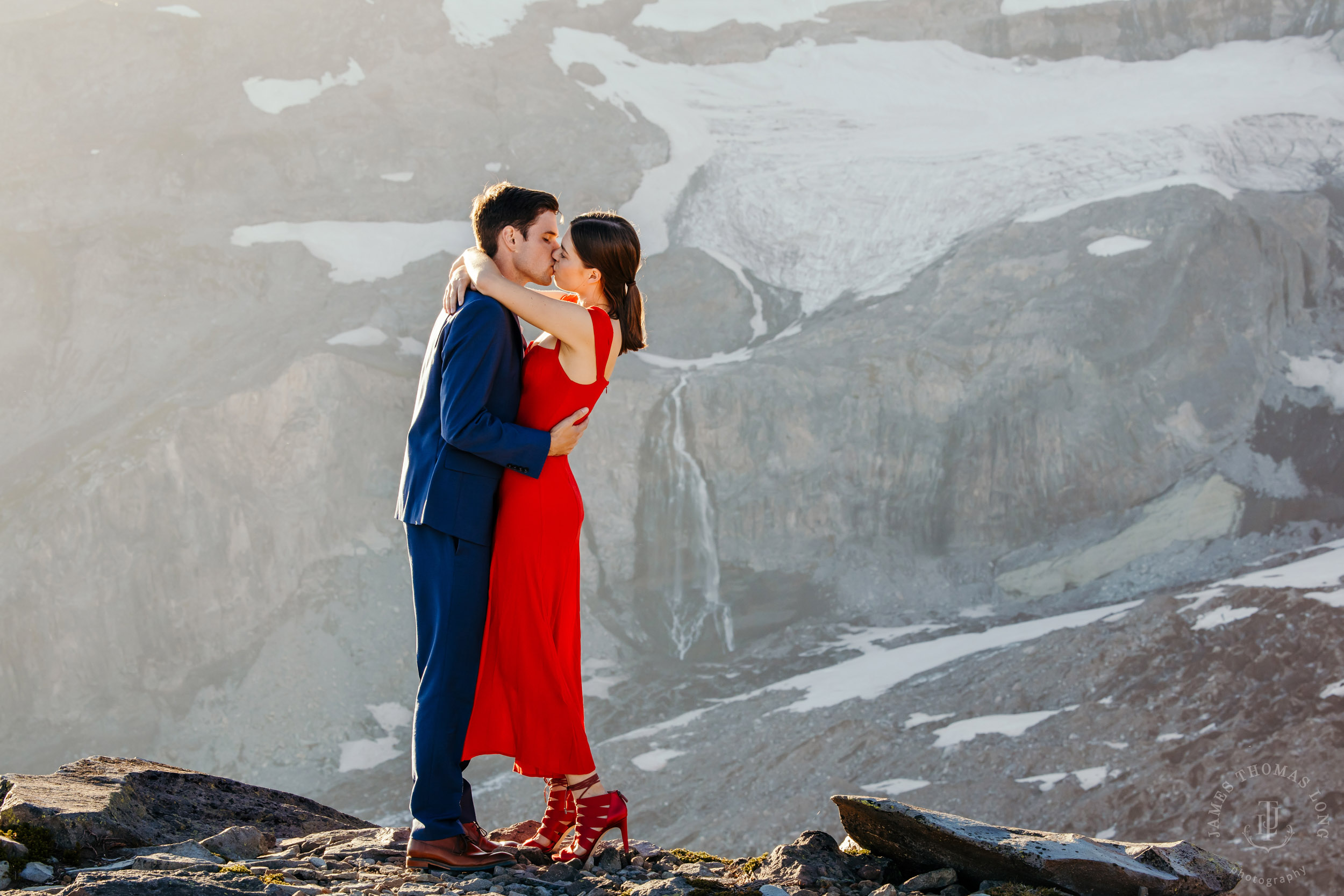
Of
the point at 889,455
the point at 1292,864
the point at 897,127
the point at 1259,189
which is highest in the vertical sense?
the point at 897,127

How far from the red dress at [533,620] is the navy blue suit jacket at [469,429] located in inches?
3.9

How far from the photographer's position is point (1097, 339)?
25359 mm

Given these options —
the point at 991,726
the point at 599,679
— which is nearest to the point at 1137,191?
the point at 991,726

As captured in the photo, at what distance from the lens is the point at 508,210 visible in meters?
3.97

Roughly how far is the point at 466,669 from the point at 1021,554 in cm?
2150

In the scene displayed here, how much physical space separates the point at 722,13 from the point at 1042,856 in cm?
3686

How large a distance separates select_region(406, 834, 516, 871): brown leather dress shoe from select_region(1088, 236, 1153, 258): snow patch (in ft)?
84.1

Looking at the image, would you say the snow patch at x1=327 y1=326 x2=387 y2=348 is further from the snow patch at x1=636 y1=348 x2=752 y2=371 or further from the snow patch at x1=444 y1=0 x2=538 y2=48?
the snow patch at x1=444 y1=0 x2=538 y2=48

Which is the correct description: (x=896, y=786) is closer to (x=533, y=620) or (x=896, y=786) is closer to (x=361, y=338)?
(x=533, y=620)

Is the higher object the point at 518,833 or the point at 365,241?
the point at 365,241

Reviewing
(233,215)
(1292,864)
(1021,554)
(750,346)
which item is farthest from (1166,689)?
(233,215)

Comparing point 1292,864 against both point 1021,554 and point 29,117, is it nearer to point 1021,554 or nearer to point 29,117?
point 1021,554

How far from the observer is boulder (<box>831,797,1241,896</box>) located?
367 cm

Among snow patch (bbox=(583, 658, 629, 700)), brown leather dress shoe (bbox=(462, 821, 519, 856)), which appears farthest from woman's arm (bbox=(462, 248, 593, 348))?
snow patch (bbox=(583, 658, 629, 700))
